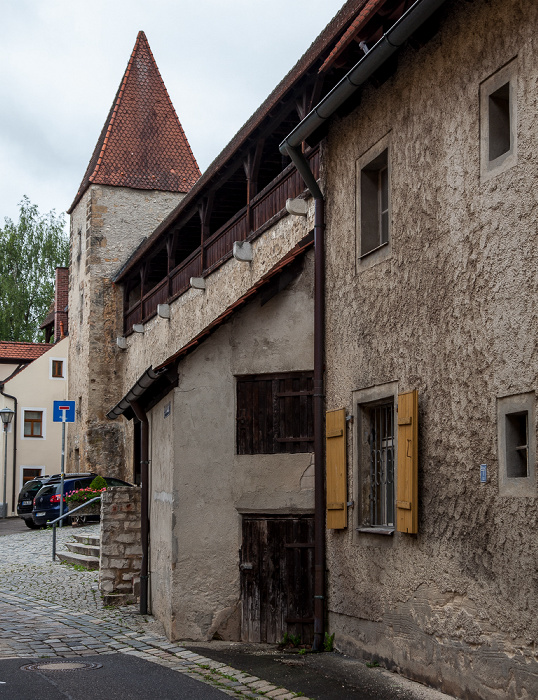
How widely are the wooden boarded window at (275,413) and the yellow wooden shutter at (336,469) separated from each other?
1.99 feet

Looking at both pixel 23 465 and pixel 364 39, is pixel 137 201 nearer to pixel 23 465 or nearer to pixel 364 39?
pixel 23 465

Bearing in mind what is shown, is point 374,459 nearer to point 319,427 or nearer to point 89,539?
point 319,427

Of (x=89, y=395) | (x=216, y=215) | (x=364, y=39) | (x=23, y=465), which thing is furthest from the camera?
(x=23, y=465)

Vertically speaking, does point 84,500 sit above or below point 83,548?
above

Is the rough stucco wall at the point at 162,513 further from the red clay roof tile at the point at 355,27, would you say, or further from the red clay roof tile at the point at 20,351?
the red clay roof tile at the point at 20,351

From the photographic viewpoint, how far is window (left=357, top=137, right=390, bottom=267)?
9250 millimetres

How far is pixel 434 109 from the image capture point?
26.0 ft

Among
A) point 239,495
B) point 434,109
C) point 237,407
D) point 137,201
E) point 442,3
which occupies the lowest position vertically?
point 239,495

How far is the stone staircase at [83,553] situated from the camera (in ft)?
54.3

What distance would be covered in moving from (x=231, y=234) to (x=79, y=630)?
886cm

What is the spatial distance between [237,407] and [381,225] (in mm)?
2523

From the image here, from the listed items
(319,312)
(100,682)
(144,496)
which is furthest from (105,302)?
(100,682)

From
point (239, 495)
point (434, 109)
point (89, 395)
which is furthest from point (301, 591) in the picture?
point (89, 395)

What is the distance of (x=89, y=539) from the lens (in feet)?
60.2
